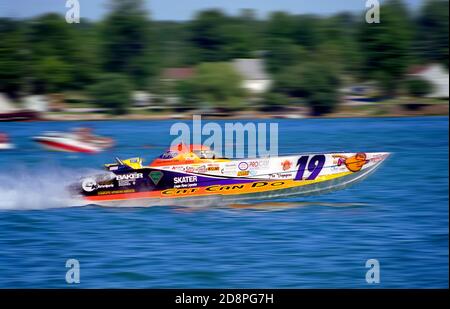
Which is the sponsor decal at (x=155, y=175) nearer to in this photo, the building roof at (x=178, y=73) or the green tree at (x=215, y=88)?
the green tree at (x=215, y=88)

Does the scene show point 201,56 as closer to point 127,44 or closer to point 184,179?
point 127,44

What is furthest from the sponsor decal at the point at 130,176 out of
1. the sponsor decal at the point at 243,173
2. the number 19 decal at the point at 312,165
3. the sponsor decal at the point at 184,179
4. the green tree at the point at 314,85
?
the green tree at the point at 314,85

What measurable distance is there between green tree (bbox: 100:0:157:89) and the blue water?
1817cm

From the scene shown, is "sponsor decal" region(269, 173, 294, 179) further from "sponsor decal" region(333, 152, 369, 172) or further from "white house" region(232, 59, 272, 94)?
"white house" region(232, 59, 272, 94)

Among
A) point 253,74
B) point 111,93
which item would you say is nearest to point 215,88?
point 253,74

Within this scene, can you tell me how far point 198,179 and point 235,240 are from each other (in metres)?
1.64

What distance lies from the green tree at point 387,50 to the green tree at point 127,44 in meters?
9.52

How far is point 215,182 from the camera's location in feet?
35.7

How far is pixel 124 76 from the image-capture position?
1204 inches

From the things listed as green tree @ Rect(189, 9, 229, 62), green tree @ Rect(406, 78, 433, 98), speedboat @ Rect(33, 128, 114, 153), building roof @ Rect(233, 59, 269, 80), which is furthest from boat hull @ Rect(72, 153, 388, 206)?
green tree @ Rect(189, 9, 229, 62)

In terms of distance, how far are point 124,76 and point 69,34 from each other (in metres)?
3.15

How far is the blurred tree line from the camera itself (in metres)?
30.2

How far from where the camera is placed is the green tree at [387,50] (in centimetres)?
3039
